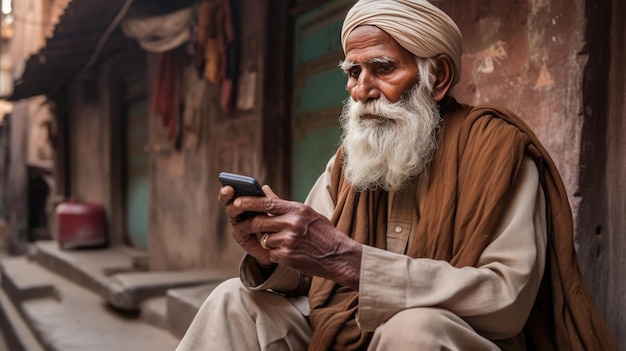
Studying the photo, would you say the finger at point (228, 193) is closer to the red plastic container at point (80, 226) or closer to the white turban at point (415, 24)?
the white turban at point (415, 24)

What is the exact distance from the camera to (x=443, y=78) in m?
1.65

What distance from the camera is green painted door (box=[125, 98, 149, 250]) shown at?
7695 millimetres

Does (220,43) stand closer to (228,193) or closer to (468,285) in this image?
(228,193)

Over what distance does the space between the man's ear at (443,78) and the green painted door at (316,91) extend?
6.61ft

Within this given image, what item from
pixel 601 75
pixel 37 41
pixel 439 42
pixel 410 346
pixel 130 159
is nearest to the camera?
pixel 410 346

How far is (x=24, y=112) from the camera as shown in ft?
37.5

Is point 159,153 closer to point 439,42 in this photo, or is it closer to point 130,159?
point 130,159

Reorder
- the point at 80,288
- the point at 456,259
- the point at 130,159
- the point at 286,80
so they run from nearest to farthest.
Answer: the point at 456,259
the point at 286,80
the point at 80,288
the point at 130,159

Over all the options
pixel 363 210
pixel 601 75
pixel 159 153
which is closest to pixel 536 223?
pixel 363 210

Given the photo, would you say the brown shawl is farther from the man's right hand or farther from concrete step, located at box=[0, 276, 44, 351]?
concrete step, located at box=[0, 276, 44, 351]

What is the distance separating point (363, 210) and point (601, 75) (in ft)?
3.60

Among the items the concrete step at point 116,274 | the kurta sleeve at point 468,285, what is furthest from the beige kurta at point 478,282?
the concrete step at point 116,274

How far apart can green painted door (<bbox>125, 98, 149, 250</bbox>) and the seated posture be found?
6361 millimetres

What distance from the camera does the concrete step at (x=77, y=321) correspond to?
12.1 ft
